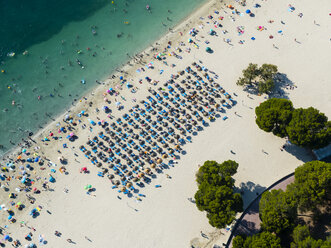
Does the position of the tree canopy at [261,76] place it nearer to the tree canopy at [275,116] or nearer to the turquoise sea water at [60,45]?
the tree canopy at [275,116]

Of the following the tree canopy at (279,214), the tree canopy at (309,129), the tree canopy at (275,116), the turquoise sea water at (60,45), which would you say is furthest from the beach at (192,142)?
the tree canopy at (279,214)

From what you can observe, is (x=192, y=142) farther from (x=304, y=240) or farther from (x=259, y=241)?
(x=304, y=240)

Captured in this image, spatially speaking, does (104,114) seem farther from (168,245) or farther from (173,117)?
(168,245)

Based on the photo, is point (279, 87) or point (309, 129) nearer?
point (309, 129)

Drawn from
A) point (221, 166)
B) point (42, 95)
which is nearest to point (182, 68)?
point (221, 166)

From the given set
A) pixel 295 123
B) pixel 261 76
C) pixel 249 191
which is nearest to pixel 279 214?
pixel 249 191

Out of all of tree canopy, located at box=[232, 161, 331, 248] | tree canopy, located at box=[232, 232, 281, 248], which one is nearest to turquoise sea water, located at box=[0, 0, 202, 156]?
tree canopy, located at box=[232, 161, 331, 248]
